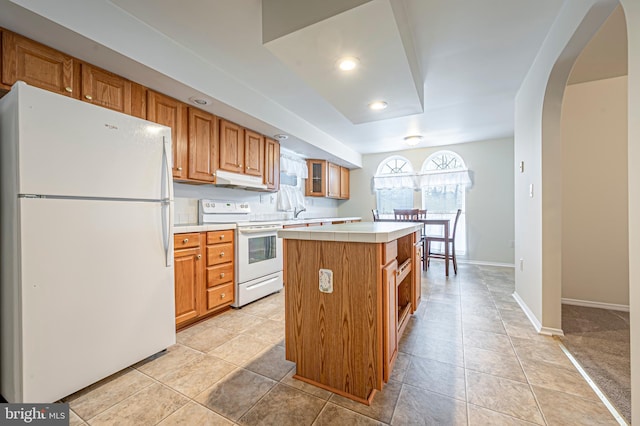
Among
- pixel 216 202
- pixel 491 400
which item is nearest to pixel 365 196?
pixel 216 202

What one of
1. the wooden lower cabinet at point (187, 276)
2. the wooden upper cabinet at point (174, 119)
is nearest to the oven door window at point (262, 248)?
the wooden lower cabinet at point (187, 276)

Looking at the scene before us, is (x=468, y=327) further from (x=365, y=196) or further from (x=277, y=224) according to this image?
(x=365, y=196)

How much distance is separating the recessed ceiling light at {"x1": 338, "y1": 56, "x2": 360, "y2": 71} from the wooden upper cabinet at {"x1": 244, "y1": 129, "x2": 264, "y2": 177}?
169 cm

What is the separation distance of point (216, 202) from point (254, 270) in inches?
36.9

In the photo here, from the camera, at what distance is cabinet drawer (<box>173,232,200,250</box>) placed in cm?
213

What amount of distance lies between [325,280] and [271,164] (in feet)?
8.16

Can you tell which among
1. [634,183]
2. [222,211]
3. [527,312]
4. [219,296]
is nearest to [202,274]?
[219,296]

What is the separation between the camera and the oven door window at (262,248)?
9.32ft

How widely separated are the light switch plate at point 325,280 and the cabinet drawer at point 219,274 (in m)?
1.41

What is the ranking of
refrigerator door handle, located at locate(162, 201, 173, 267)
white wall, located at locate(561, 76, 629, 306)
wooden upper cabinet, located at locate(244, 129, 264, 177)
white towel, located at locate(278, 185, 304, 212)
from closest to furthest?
1. refrigerator door handle, located at locate(162, 201, 173, 267)
2. white wall, located at locate(561, 76, 629, 306)
3. wooden upper cabinet, located at locate(244, 129, 264, 177)
4. white towel, located at locate(278, 185, 304, 212)

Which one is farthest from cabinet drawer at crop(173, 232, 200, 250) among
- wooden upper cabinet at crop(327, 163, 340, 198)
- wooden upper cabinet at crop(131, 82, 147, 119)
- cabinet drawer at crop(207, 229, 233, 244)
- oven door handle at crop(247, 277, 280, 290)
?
wooden upper cabinet at crop(327, 163, 340, 198)

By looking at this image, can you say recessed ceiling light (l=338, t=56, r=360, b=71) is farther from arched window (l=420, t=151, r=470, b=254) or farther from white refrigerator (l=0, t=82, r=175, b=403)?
arched window (l=420, t=151, r=470, b=254)

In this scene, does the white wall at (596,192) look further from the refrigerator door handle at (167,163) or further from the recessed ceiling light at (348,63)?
the refrigerator door handle at (167,163)

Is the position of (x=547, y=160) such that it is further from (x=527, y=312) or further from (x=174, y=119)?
(x=174, y=119)
